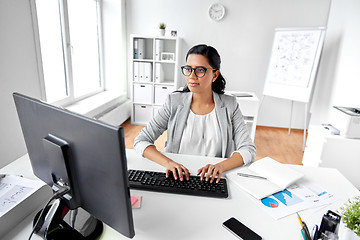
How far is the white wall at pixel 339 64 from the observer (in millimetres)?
2822

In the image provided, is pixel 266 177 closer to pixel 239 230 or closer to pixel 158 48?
pixel 239 230

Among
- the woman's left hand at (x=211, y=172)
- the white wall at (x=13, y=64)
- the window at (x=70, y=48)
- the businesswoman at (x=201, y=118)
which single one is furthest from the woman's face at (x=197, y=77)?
the window at (x=70, y=48)

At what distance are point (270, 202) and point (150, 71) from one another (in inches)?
124

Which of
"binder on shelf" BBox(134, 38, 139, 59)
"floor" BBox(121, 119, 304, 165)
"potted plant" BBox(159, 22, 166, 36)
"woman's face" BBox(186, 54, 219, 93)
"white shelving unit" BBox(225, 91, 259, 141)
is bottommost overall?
"floor" BBox(121, 119, 304, 165)

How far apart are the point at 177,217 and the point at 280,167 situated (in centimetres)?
60

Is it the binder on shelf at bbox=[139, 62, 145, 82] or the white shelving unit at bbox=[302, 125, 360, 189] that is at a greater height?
the binder on shelf at bbox=[139, 62, 145, 82]

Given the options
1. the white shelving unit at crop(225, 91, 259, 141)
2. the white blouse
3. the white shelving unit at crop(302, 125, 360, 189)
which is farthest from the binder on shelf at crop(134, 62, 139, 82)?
the white shelving unit at crop(302, 125, 360, 189)

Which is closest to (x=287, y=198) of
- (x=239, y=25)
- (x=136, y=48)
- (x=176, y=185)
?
(x=176, y=185)

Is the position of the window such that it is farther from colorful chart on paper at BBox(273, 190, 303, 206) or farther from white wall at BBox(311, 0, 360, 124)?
white wall at BBox(311, 0, 360, 124)

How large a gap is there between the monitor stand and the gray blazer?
0.69 metres

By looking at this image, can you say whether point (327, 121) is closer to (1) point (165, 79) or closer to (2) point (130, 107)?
(1) point (165, 79)

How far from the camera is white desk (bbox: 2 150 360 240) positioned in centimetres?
76

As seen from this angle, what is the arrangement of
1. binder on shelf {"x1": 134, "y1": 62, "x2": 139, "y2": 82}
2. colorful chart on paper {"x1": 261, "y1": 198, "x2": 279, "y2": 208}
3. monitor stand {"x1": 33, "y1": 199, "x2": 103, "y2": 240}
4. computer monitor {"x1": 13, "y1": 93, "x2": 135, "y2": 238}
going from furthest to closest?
binder on shelf {"x1": 134, "y1": 62, "x2": 139, "y2": 82}
colorful chart on paper {"x1": 261, "y1": 198, "x2": 279, "y2": 208}
monitor stand {"x1": 33, "y1": 199, "x2": 103, "y2": 240}
computer monitor {"x1": 13, "y1": 93, "x2": 135, "y2": 238}

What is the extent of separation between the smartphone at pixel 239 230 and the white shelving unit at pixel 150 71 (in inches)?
122
